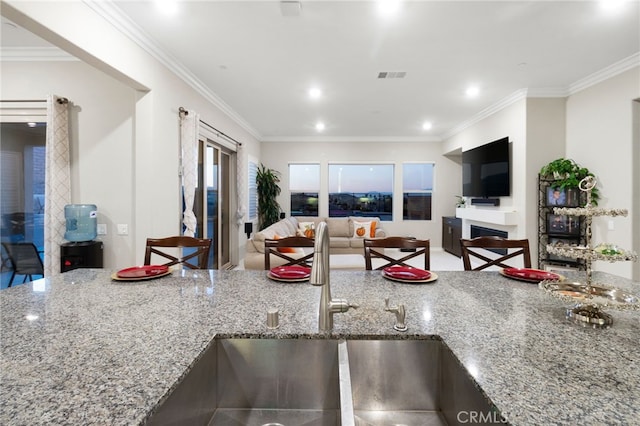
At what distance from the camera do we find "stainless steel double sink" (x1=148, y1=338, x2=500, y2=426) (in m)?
0.95

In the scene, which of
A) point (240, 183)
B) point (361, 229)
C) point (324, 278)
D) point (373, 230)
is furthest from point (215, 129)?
point (324, 278)

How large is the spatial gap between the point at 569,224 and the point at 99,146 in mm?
5811

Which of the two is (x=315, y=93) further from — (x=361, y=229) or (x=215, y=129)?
(x=361, y=229)

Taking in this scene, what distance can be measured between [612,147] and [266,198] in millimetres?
5873

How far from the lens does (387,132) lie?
22.2 ft

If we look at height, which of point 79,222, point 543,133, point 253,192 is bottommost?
point 79,222

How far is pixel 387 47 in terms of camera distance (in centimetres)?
300

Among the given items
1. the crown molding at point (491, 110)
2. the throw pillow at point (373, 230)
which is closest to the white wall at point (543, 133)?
the crown molding at point (491, 110)

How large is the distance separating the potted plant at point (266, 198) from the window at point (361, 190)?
56.3 inches

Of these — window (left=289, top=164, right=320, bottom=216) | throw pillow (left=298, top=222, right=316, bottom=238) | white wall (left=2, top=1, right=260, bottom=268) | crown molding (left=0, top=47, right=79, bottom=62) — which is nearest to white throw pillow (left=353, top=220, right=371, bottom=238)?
throw pillow (left=298, top=222, right=316, bottom=238)

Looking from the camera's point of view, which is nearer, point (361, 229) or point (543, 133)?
point (543, 133)

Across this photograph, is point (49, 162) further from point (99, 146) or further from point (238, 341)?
point (238, 341)

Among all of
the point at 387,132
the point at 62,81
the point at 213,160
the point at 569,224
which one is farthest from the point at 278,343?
the point at 387,132

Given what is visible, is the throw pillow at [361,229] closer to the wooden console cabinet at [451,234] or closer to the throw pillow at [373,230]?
the throw pillow at [373,230]
